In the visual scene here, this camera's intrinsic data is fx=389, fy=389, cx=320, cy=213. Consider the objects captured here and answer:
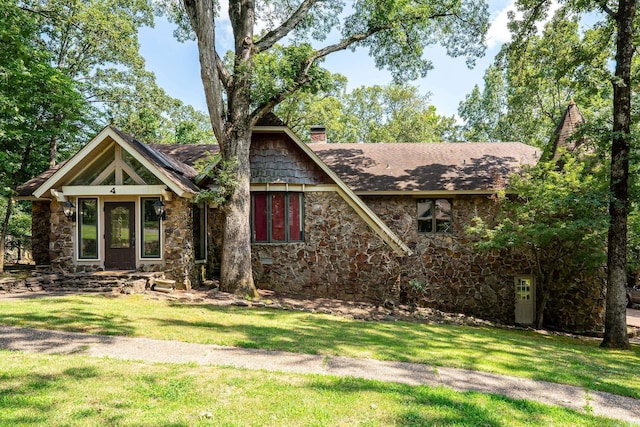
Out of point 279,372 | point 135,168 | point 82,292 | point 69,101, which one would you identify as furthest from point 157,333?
point 69,101

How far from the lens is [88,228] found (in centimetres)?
1203

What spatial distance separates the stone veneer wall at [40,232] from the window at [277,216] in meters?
7.36

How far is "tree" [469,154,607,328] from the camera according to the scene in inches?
433

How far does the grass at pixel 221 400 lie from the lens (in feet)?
11.8

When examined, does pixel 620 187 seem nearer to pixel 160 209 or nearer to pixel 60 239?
pixel 160 209

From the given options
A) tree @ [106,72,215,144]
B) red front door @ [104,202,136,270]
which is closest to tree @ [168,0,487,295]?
red front door @ [104,202,136,270]

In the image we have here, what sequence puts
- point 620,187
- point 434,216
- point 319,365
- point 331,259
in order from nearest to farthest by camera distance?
point 319,365
point 620,187
point 331,259
point 434,216

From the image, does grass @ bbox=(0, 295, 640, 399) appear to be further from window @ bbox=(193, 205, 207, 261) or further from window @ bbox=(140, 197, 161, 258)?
window @ bbox=(193, 205, 207, 261)

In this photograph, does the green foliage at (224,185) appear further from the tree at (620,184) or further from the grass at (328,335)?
the tree at (620,184)

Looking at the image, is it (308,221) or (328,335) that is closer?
(328,335)

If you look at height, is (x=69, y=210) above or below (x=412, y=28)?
below

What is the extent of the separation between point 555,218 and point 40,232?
17120mm

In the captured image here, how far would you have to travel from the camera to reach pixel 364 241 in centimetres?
1319

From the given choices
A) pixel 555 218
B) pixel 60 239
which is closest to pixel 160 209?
pixel 60 239
